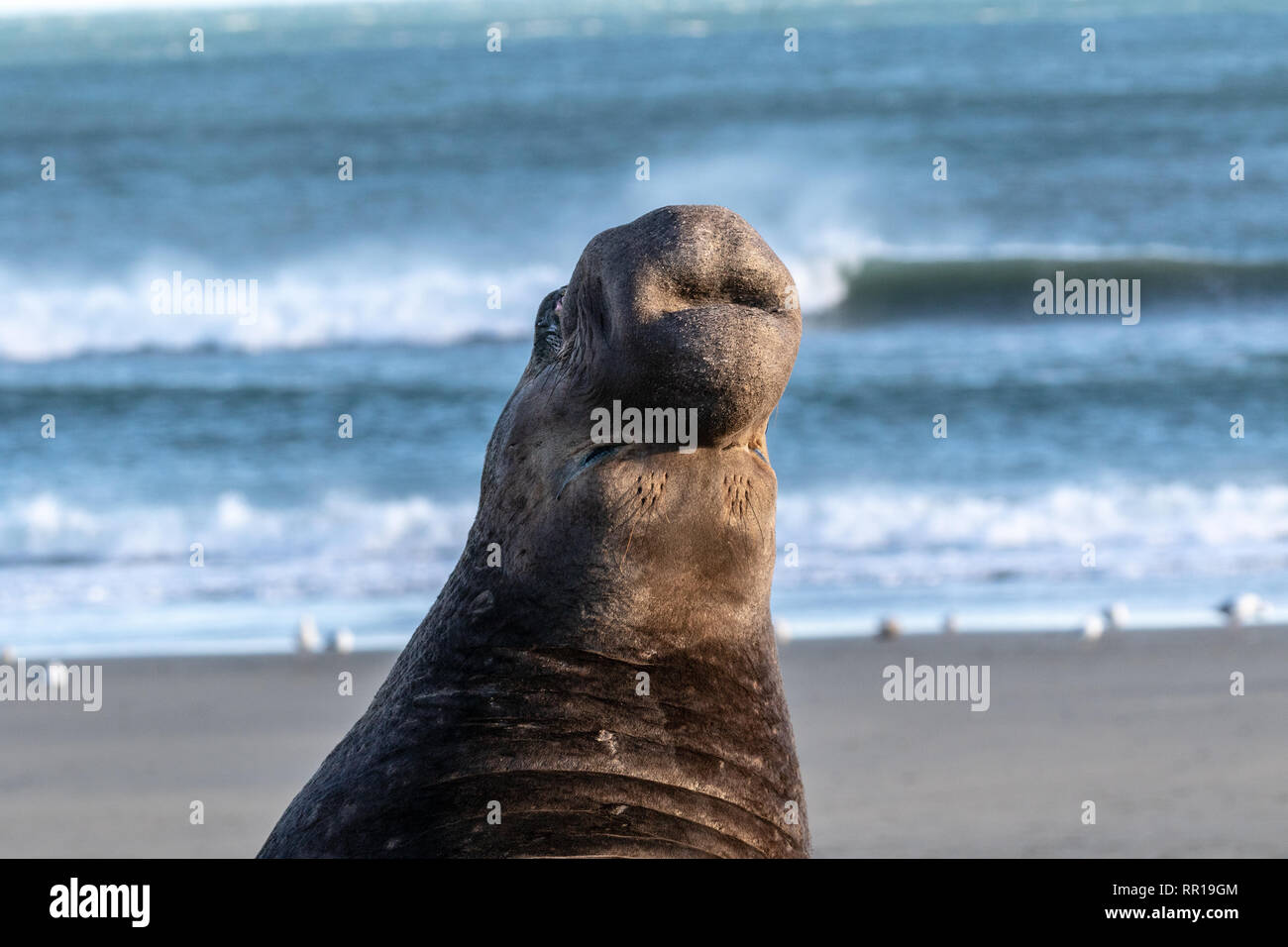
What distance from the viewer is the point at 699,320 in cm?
221

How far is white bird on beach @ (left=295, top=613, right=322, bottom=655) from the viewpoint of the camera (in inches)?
367

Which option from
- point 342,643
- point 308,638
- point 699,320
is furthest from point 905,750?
point 699,320

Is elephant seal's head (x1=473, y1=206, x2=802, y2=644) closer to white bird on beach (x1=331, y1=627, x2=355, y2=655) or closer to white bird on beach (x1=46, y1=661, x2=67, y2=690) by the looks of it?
white bird on beach (x1=331, y1=627, x2=355, y2=655)

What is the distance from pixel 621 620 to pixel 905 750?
5871mm

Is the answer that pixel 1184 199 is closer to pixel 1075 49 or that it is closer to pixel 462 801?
pixel 1075 49

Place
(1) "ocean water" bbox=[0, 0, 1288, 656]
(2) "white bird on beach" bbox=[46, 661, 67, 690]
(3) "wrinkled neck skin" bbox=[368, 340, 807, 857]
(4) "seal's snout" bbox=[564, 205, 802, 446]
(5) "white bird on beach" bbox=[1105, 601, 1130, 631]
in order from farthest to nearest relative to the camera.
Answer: (1) "ocean water" bbox=[0, 0, 1288, 656] < (5) "white bird on beach" bbox=[1105, 601, 1130, 631] < (2) "white bird on beach" bbox=[46, 661, 67, 690] < (3) "wrinkled neck skin" bbox=[368, 340, 807, 857] < (4) "seal's snout" bbox=[564, 205, 802, 446]

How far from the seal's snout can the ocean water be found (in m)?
7.32

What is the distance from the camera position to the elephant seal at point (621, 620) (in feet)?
7.43

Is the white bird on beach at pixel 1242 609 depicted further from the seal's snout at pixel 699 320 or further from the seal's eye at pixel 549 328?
the seal's snout at pixel 699 320

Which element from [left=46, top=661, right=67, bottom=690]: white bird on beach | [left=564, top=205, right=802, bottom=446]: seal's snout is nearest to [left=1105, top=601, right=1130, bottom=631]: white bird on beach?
[left=46, top=661, right=67, bottom=690]: white bird on beach

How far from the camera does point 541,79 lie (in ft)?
144

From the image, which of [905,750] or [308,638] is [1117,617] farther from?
[308,638]

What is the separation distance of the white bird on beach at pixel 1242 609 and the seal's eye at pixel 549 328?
757 centimetres

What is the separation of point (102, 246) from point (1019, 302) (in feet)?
42.2
